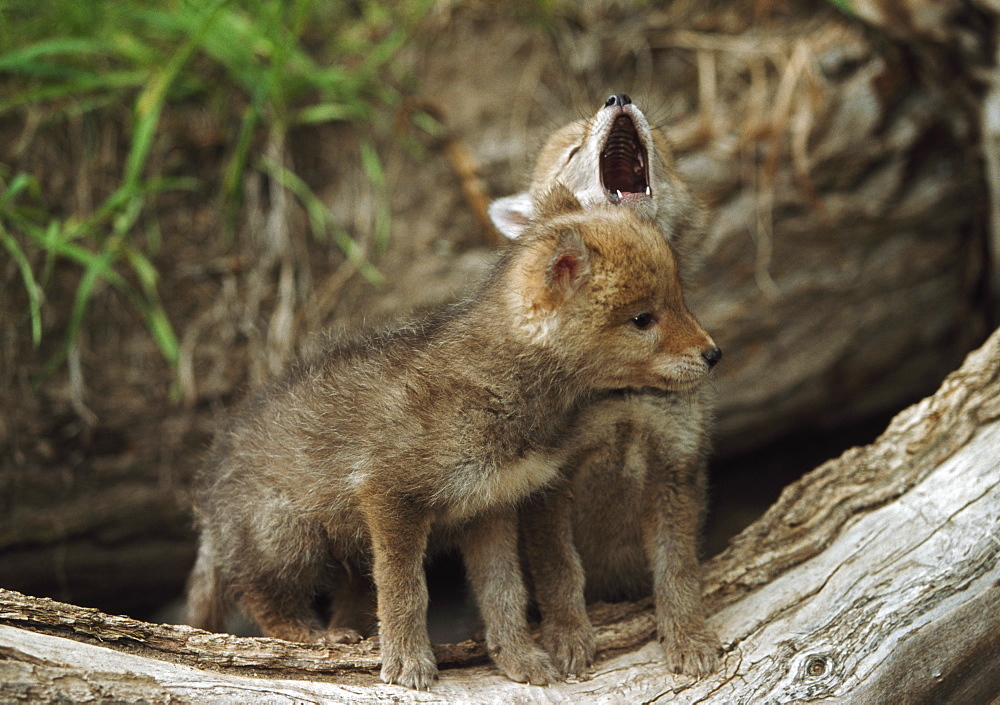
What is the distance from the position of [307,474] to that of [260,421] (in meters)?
0.37

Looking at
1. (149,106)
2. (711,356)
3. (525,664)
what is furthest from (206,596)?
(149,106)

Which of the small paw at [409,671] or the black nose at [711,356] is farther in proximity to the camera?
the black nose at [711,356]

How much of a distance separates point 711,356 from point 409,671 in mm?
1450

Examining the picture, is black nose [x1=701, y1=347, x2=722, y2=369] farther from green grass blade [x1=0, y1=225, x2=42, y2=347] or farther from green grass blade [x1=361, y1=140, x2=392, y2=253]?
green grass blade [x1=0, y1=225, x2=42, y2=347]

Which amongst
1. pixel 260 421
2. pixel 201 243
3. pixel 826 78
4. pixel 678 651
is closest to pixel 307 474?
pixel 260 421

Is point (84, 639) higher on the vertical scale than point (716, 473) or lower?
lower

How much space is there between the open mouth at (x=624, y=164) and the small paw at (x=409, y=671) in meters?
1.85

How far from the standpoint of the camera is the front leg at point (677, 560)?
3.17m

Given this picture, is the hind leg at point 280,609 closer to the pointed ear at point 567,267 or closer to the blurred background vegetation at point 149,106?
the pointed ear at point 567,267

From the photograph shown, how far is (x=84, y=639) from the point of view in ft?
8.74

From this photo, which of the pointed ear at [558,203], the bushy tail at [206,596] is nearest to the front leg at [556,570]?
the pointed ear at [558,203]

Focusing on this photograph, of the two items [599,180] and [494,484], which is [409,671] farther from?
[599,180]

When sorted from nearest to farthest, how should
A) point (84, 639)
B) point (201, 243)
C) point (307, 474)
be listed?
point (84, 639) → point (307, 474) → point (201, 243)

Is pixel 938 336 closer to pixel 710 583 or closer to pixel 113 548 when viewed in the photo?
pixel 710 583
